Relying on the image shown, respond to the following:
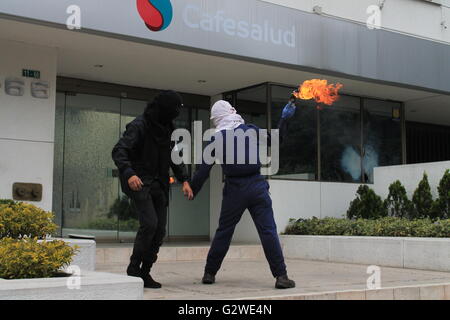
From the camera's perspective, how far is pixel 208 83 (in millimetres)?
11930

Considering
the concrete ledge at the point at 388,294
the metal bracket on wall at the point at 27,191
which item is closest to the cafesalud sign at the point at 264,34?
the metal bracket on wall at the point at 27,191

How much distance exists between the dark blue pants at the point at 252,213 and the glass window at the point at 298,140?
5847 mm

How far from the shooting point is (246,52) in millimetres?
9852

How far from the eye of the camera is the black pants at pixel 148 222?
539 cm

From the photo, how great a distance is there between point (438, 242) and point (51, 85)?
21.4 ft

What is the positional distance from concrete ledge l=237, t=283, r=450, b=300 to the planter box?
157 cm

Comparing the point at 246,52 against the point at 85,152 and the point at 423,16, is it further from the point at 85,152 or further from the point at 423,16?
the point at 423,16

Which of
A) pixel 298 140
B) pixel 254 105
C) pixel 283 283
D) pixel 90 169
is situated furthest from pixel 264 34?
pixel 283 283

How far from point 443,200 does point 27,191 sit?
7072mm

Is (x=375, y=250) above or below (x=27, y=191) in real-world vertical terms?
below

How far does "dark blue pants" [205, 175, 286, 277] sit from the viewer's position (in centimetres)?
587

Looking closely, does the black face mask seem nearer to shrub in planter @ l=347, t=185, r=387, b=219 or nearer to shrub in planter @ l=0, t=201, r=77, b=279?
shrub in planter @ l=0, t=201, r=77, b=279

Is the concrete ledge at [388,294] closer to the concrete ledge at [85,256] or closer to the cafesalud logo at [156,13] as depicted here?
the concrete ledge at [85,256]

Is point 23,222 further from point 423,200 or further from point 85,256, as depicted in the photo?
point 423,200
